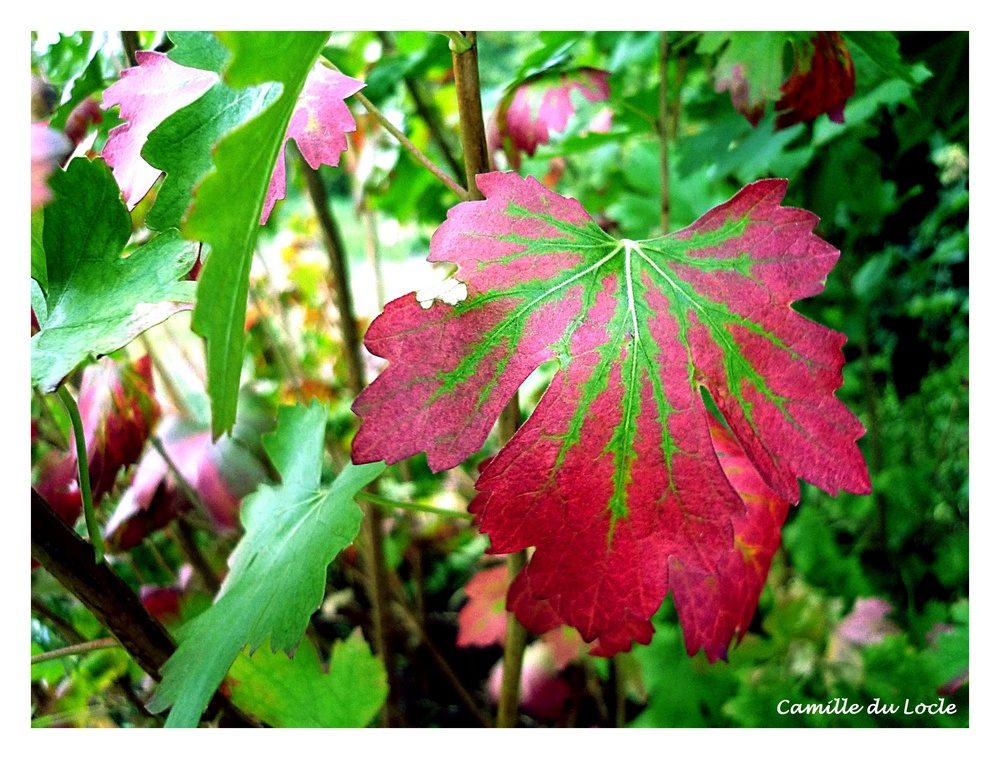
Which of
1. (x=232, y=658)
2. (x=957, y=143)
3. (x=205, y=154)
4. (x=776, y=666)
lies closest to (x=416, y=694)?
(x=776, y=666)

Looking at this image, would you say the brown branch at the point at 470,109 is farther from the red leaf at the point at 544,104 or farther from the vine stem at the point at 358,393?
the vine stem at the point at 358,393

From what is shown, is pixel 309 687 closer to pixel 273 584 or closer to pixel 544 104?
pixel 273 584

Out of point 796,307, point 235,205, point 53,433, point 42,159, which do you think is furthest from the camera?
point 796,307

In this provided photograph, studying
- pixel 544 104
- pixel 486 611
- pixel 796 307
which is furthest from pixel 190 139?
pixel 796 307

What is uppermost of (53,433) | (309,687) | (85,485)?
Result: (85,485)

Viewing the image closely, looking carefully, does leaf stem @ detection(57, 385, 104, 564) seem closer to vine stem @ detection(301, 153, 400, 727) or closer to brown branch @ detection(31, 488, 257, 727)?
brown branch @ detection(31, 488, 257, 727)

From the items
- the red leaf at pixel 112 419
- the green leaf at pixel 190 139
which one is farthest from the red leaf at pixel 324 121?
the red leaf at pixel 112 419

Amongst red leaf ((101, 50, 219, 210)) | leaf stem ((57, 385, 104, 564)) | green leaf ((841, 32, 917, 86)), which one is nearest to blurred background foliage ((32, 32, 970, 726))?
green leaf ((841, 32, 917, 86))
